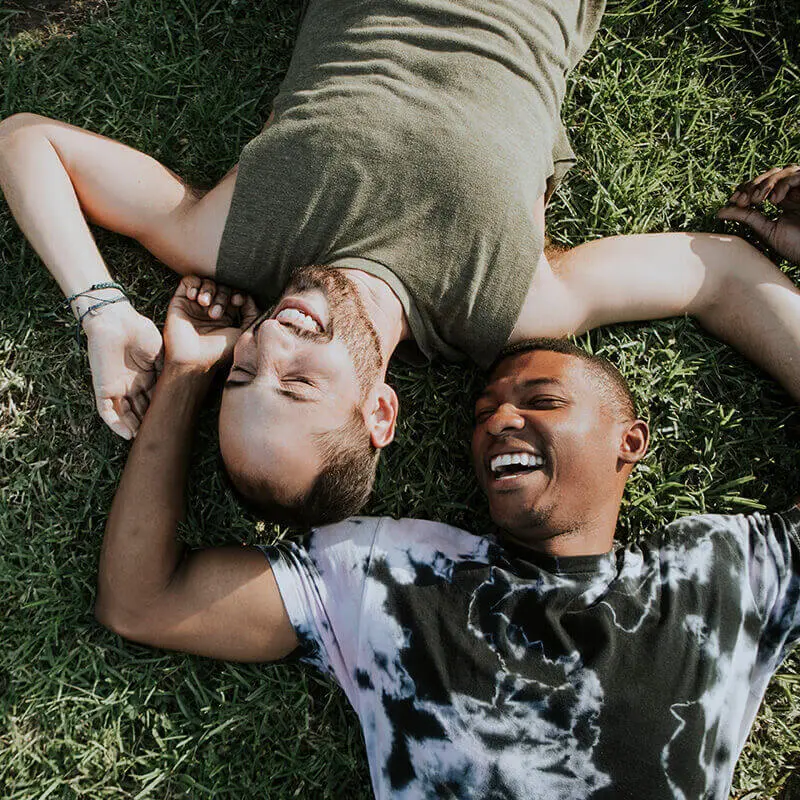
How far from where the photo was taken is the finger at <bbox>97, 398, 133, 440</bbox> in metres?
3.14

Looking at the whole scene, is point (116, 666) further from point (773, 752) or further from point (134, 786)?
point (773, 752)

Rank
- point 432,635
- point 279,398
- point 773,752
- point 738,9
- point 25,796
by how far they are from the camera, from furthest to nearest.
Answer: point 738,9, point 773,752, point 25,796, point 432,635, point 279,398

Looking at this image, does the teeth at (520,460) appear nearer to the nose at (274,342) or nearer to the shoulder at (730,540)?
the shoulder at (730,540)

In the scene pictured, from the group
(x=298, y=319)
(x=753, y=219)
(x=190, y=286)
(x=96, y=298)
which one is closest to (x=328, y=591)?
(x=298, y=319)

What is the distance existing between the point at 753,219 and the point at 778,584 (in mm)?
1574

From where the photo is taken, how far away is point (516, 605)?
2.98 metres

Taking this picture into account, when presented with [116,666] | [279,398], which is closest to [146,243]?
[279,398]

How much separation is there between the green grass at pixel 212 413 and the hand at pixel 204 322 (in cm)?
35

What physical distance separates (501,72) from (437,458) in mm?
1599

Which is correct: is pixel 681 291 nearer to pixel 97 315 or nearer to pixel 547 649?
pixel 547 649

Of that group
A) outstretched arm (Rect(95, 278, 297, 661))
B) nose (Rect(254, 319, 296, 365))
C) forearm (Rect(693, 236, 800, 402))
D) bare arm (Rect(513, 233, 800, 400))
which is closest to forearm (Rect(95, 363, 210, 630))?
outstretched arm (Rect(95, 278, 297, 661))

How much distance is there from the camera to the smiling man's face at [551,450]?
2.96m

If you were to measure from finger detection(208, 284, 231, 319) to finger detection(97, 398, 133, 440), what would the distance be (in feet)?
1.81

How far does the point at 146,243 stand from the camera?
3186 mm
